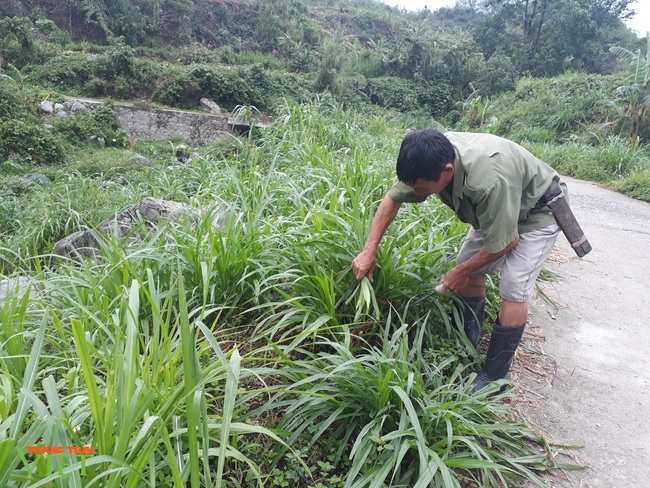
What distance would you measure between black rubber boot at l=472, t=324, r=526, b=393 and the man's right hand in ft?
2.19

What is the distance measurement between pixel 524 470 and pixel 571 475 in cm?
27

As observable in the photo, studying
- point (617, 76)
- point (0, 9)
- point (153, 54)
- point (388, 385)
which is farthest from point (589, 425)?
point (0, 9)

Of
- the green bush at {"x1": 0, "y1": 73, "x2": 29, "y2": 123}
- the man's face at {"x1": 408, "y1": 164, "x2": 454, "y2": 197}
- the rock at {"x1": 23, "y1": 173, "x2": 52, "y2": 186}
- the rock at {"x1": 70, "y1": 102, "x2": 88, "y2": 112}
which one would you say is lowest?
the rock at {"x1": 70, "y1": 102, "x2": 88, "y2": 112}

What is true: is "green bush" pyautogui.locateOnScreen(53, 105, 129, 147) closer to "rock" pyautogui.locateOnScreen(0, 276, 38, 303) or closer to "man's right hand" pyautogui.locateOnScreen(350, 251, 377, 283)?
"rock" pyautogui.locateOnScreen(0, 276, 38, 303)

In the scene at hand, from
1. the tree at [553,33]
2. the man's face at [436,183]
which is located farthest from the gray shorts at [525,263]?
the tree at [553,33]

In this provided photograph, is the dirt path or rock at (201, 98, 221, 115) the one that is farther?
rock at (201, 98, 221, 115)

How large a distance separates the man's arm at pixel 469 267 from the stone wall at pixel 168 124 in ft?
44.4

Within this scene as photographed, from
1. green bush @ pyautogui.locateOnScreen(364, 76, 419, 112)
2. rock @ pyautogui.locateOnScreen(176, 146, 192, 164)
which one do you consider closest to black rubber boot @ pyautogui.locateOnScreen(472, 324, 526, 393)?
rock @ pyautogui.locateOnScreen(176, 146, 192, 164)

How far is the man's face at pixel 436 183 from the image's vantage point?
1769 mm

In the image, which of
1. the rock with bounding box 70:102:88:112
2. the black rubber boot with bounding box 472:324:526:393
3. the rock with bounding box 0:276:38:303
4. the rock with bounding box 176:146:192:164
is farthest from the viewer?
the rock with bounding box 70:102:88:112

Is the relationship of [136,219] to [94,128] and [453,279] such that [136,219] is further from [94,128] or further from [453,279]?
[94,128]

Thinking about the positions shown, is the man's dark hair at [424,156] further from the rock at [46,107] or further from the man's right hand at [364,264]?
the rock at [46,107]

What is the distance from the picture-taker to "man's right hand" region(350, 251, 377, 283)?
6.66 ft

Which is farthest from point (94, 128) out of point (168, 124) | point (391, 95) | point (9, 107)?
point (391, 95)
